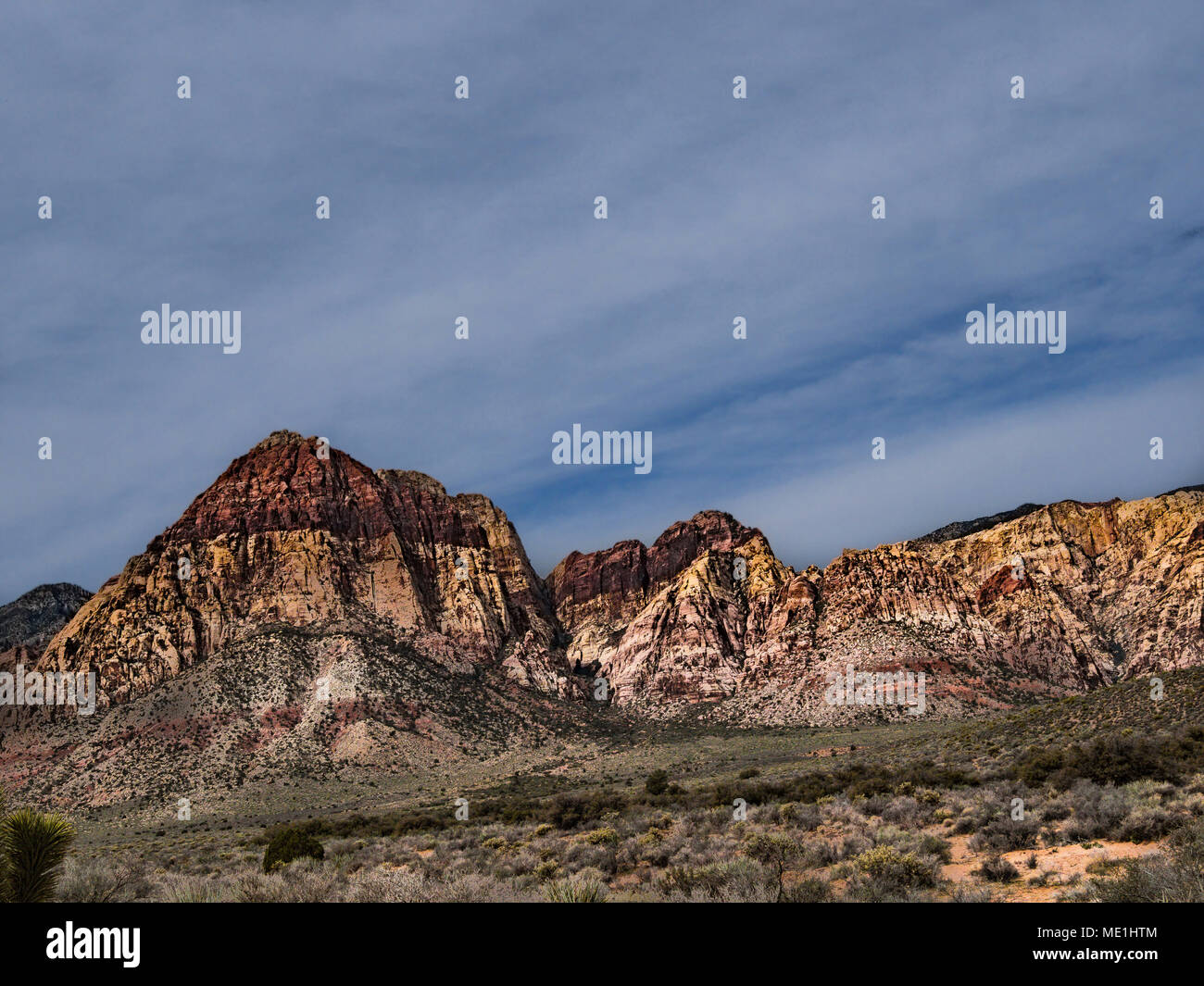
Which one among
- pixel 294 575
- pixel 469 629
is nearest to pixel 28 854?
pixel 294 575

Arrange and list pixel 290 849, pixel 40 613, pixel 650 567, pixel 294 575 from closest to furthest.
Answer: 1. pixel 290 849
2. pixel 294 575
3. pixel 40 613
4. pixel 650 567

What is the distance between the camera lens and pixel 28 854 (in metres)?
9.27

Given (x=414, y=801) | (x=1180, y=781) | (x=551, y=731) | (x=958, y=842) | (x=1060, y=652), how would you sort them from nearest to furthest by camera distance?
A: (x=958, y=842) < (x=1180, y=781) < (x=414, y=801) < (x=551, y=731) < (x=1060, y=652)

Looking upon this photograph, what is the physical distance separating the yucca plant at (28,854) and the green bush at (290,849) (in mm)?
18910

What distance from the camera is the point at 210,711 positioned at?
92.2 meters

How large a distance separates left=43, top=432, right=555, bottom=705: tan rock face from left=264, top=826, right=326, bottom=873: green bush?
279 ft

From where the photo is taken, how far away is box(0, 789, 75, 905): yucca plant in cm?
916

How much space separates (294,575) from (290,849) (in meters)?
98.1

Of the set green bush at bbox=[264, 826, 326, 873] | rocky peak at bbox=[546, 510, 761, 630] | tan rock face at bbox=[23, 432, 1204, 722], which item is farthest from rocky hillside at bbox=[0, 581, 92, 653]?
green bush at bbox=[264, 826, 326, 873]

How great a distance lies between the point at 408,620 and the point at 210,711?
3515 cm

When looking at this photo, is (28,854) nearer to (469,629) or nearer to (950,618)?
(950,618)
